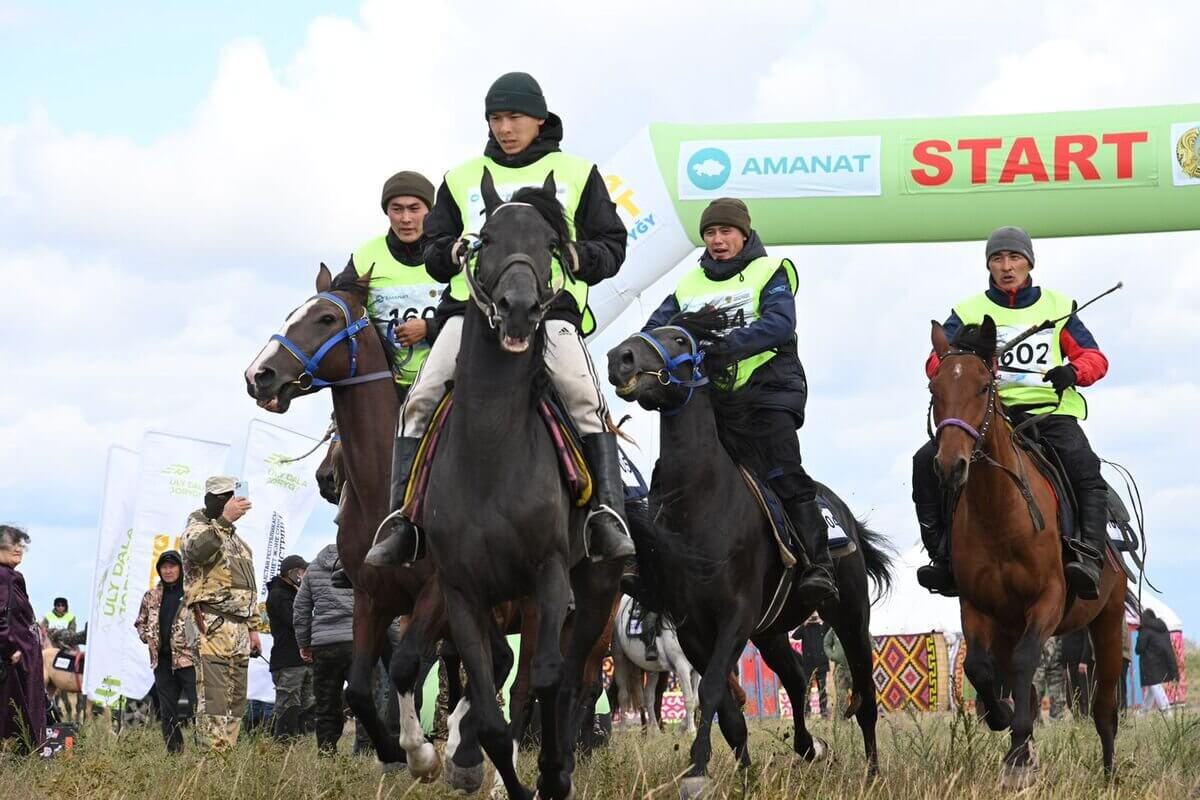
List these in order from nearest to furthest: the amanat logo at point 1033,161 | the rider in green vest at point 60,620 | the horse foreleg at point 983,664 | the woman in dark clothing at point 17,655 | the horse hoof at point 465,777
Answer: the horse hoof at point 465,777, the horse foreleg at point 983,664, the woman in dark clothing at point 17,655, the amanat logo at point 1033,161, the rider in green vest at point 60,620

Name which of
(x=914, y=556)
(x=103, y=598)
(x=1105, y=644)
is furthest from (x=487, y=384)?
(x=914, y=556)

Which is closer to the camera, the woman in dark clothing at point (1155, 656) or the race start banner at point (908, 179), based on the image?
the race start banner at point (908, 179)

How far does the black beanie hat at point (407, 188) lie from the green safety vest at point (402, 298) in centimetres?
45

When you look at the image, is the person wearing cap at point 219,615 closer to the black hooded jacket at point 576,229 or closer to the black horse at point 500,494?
the black hooded jacket at point 576,229

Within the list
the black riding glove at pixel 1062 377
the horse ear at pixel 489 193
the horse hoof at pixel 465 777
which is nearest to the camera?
the horse ear at pixel 489 193

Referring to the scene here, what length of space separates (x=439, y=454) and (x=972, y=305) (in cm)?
475

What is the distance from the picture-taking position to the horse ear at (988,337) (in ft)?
30.0

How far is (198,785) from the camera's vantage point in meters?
7.89

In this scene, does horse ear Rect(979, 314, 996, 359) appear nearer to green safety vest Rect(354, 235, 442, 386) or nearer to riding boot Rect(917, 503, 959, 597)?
riding boot Rect(917, 503, 959, 597)

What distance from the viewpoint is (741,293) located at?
366 inches

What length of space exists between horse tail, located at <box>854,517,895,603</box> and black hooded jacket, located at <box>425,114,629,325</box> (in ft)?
14.0

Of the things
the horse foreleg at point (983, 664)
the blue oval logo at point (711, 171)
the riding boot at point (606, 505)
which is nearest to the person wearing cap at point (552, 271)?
the riding boot at point (606, 505)

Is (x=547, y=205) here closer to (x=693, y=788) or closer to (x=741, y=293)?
(x=741, y=293)

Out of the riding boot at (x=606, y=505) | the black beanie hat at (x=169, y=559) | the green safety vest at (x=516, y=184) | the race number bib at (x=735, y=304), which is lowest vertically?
the black beanie hat at (x=169, y=559)
